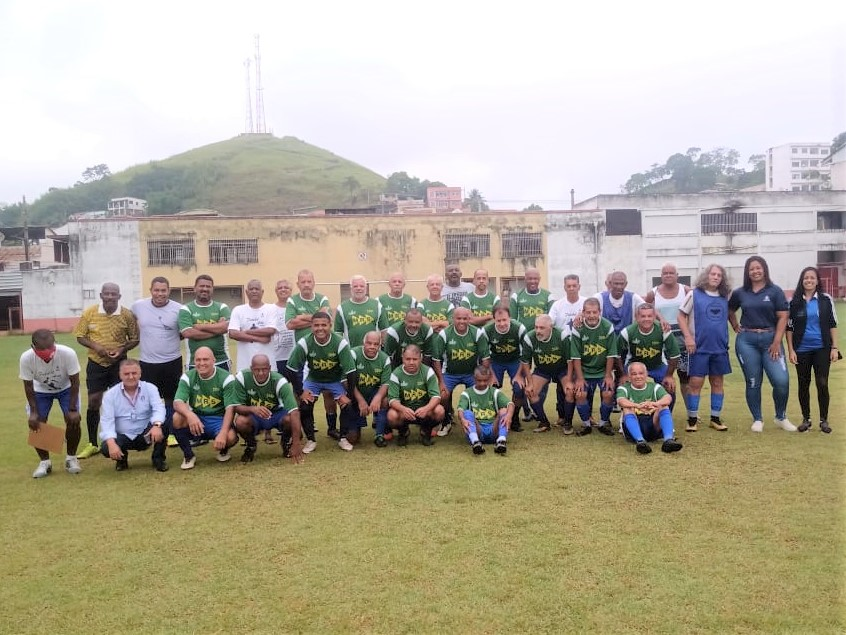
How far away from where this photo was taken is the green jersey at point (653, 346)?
298 inches

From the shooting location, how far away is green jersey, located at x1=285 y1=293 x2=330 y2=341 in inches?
314

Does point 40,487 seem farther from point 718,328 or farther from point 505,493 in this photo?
point 718,328

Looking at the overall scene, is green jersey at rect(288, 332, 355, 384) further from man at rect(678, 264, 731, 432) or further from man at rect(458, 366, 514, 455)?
man at rect(678, 264, 731, 432)

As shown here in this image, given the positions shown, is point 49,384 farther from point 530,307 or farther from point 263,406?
point 530,307

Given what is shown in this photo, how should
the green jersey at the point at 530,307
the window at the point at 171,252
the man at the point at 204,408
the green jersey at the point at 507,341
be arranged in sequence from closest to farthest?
the man at the point at 204,408 < the green jersey at the point at 507,341 < the green jersey at the point at 530,307 < the window at the point at 171,252

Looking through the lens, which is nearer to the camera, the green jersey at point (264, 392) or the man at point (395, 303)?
the green jersey at point (264, 392)

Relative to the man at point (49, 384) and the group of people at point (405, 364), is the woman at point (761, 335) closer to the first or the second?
the group of people at point (405, 364)

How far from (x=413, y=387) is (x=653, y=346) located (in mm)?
2516

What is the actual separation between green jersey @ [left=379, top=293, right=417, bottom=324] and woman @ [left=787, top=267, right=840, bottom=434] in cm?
410

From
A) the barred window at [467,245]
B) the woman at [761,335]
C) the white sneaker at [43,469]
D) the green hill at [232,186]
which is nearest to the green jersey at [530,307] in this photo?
the woman at [761,335]

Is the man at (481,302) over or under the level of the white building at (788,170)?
under

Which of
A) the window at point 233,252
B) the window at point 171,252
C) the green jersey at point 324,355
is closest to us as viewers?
the green jersey at point 324,355

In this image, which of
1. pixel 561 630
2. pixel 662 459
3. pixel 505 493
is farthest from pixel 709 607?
pixel 662 459

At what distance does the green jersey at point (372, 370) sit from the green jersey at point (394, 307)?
0.82m
